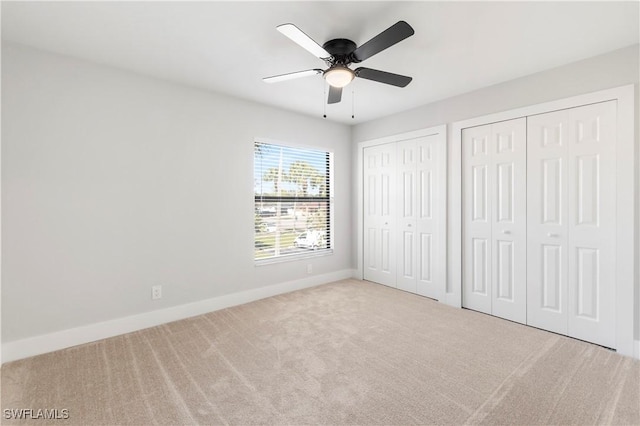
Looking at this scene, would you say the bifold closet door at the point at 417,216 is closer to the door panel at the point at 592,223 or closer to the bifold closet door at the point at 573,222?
the bifold closet door at the point at 573,222

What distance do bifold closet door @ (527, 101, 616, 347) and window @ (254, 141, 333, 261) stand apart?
Result: 2666 millimetres

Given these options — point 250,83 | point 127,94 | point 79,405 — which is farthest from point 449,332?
point 127,94

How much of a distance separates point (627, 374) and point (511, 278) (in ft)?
3.70

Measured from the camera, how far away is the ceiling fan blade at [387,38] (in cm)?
169

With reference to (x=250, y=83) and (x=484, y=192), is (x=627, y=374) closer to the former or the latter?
(x=484, y=192)

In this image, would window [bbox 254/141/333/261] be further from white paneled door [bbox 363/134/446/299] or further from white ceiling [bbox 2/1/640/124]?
white ceiling [bbox 2/1/640/124]

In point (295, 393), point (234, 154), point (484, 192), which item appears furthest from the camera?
point (234, 154)

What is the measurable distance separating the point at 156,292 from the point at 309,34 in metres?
2.83

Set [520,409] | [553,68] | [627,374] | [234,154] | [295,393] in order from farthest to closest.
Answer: [234,154] < [553,68] < [627,374] < [295,393] < [520,409]

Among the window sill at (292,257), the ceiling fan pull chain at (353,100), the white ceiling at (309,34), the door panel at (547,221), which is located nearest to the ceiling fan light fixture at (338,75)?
the white ceiling at (309,34)

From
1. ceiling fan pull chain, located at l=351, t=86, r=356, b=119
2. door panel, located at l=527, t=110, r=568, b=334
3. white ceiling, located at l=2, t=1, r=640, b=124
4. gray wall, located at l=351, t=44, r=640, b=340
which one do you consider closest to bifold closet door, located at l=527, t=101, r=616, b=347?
door panel, located at l=527, t=110, r=568, b=334

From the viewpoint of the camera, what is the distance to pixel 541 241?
2.91m

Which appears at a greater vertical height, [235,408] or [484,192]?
[484,192]

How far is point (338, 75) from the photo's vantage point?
7.11 feet
